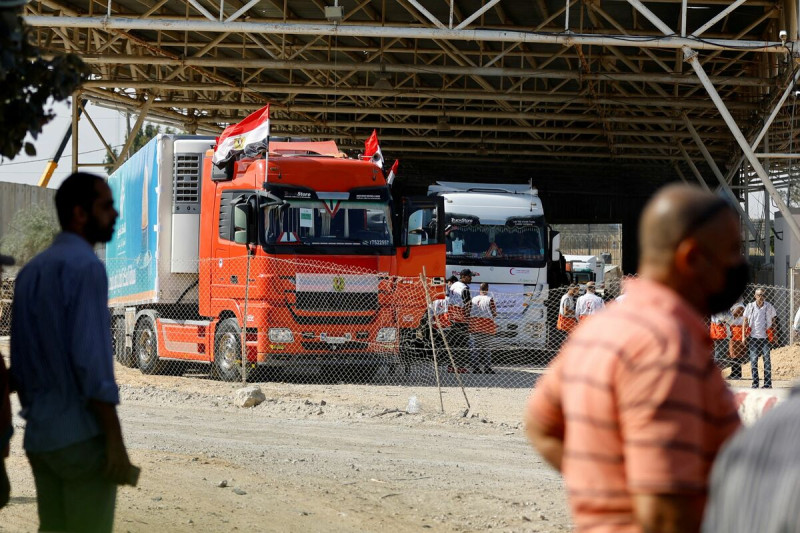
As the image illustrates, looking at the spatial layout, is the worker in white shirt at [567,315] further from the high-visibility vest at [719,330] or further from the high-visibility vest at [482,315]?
the high-visibility vest at [719,330]

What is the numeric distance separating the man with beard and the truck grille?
43.0 ft

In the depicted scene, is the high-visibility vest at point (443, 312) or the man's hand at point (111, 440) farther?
the high-visibility vest at point (443, 312)

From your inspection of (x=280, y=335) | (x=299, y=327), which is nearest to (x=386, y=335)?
(x=299, y=327)

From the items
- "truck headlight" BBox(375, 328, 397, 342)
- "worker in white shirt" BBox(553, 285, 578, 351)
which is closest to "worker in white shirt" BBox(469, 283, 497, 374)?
"worker in white shirt" BBox(553, 285, 578, 351)

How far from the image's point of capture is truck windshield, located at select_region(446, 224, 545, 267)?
25.0 m

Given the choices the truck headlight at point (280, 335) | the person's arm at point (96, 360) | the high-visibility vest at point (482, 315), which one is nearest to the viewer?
the person's arm at point (96, 360)

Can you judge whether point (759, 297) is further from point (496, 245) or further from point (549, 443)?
point (549, 443)

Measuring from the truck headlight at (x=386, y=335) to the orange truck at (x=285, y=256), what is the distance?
0.07 feet

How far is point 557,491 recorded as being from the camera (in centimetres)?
946

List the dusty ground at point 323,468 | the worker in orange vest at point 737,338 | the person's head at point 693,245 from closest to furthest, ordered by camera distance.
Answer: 1. the person's head at point 693,245
2. the dusty ground at point 323,468
3. the worker in orange vest at point 737,338

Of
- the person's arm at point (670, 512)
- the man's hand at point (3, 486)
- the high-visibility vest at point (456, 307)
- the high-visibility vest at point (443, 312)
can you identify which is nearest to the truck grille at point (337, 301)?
the high-visibility vest at point (443, 312)

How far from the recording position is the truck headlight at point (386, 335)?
17.7m

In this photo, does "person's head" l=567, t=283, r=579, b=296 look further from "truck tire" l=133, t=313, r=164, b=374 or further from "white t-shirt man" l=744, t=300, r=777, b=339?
"truck tire" l=133, t=313, r=164, b=374

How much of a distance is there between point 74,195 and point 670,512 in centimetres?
261
